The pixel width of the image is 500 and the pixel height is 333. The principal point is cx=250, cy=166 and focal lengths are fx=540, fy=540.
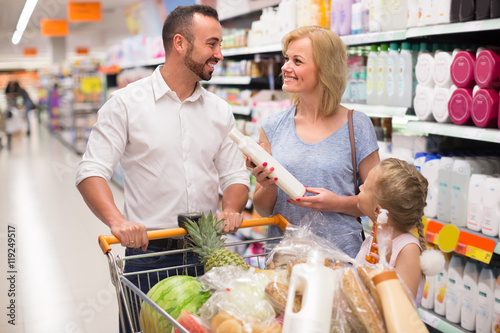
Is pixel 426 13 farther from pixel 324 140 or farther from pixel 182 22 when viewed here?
pixel 182 22

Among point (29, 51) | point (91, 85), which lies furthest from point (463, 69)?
point (29, 51)

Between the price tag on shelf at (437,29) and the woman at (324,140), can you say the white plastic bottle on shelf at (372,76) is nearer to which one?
the price tag on shelf at (437,29)

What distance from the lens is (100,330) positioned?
3.81 metres

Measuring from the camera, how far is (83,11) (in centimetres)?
1270

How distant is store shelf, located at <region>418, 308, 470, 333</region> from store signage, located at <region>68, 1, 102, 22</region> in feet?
37.7

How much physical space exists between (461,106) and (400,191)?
4.00ft

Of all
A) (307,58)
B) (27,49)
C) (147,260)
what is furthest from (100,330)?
(27,49)

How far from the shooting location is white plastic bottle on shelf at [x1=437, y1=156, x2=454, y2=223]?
8.75 ft

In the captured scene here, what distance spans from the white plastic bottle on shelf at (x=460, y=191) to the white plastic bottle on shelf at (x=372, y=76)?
74 cm

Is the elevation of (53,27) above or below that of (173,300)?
above

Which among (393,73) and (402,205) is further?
(393,73)

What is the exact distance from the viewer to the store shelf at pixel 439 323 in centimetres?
270

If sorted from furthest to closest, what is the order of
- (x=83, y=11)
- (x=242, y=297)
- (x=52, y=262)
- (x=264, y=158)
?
(x=83, y=11) < (x=52, y=262) < (x=264, y=158) < (x=242, y=297)

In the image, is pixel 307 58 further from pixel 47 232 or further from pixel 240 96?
pixel 47 232
